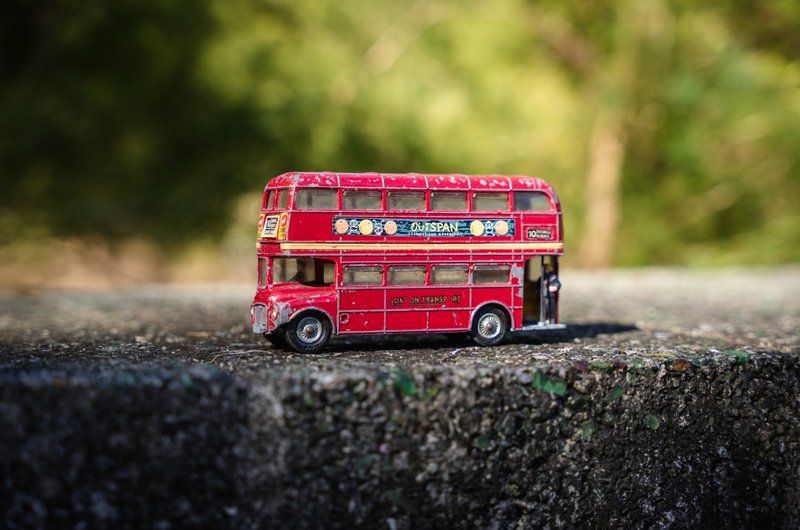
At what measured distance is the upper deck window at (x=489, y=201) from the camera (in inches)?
115

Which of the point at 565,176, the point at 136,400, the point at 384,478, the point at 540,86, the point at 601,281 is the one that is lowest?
the point at 384,478

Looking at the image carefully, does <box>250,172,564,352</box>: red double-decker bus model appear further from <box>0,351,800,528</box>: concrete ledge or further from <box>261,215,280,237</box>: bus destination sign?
<box>0,351,800,528</box>: concrete ledge

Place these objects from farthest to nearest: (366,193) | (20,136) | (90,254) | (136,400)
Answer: (90,254) → (20,136) → (366,193) → (136,400)

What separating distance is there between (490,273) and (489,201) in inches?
9.7

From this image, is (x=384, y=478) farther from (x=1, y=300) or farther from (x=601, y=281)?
(x=601, y=281)

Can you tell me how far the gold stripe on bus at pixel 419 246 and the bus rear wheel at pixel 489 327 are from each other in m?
0.22

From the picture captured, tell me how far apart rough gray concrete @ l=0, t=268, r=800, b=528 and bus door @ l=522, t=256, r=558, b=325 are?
116 mm

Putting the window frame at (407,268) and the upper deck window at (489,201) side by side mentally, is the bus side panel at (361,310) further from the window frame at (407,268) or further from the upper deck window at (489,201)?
the upper deck window at (489,201)

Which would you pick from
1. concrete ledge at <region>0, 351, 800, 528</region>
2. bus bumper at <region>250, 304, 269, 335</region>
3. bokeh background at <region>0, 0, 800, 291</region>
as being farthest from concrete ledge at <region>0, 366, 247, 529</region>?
bokeh background at <region>0, 0, 800, 291</region>

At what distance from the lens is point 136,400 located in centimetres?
220

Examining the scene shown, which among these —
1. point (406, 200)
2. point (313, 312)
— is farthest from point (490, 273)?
point (313, 312)

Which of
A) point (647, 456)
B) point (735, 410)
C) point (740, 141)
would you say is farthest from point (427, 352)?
point (740, 141)

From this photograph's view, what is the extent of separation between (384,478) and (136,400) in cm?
67

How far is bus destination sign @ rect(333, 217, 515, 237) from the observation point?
2.79 meters
